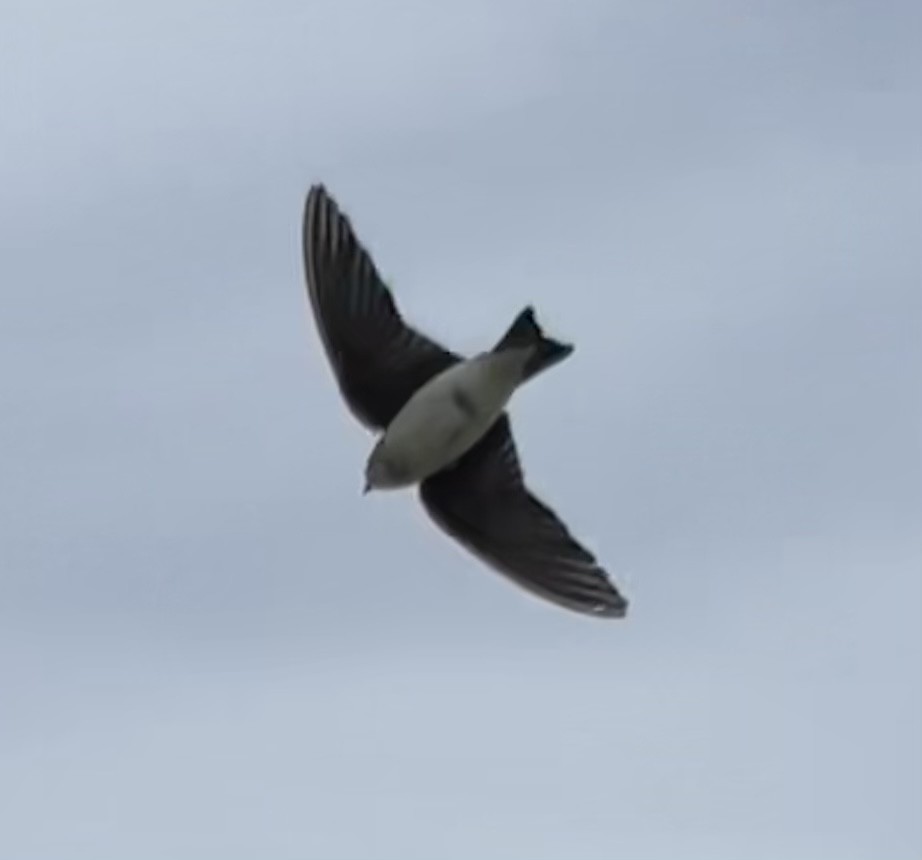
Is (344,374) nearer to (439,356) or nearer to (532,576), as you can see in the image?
(439,356)

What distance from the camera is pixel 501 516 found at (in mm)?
7141

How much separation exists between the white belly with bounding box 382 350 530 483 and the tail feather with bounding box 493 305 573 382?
3 cm

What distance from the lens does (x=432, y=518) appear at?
7121mm

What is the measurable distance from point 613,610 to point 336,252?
5.01 ft

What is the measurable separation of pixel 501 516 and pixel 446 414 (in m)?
0.76

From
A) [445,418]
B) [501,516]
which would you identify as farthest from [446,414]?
[501,516]

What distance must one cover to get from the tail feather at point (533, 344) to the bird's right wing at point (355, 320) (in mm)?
414

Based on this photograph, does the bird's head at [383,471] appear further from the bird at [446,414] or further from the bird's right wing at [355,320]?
the bird's right wing at [355,320]

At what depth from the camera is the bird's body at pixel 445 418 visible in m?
6.43

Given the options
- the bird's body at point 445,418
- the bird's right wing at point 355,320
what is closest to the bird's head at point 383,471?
the bird's body at point 445,418

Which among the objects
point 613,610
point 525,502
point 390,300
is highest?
point 390,300

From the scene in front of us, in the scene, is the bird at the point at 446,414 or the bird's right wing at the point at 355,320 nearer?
the bird at the point at 446,414

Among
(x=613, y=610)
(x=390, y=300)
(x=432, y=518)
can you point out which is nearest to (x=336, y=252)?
(x=390, y=300)

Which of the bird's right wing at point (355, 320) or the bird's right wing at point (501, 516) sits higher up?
the bird's right wing at point (355, 320)
